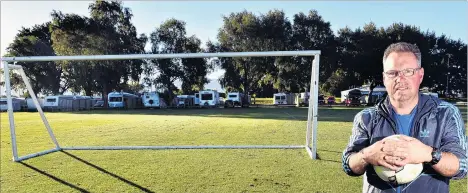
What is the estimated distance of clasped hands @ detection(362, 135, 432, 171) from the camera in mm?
1794

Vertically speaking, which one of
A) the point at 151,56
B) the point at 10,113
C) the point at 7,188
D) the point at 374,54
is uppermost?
the point at 374,54

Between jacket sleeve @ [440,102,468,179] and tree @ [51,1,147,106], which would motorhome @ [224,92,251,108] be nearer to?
tree @ [51,1,147,106]

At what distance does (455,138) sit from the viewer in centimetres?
199

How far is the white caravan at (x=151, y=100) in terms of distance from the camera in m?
43.2

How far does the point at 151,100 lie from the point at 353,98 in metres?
24.7

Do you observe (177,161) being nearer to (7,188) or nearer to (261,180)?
(261,180)

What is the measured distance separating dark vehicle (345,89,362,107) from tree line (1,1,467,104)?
262 centimetres

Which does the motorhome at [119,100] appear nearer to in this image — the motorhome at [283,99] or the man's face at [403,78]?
the motorhome at [283,99]

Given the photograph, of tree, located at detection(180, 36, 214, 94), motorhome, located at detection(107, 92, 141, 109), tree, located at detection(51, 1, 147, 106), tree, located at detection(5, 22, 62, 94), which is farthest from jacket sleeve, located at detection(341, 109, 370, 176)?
tree, located at detection(5, 22, 62, 94)

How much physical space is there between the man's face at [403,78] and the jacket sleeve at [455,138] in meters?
0.23

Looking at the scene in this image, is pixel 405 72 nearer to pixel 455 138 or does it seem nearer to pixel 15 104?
pixel 455 138

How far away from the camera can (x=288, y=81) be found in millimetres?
48688

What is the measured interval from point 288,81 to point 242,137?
38.2m

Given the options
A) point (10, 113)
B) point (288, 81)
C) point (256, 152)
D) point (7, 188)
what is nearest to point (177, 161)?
point (256, 152)
